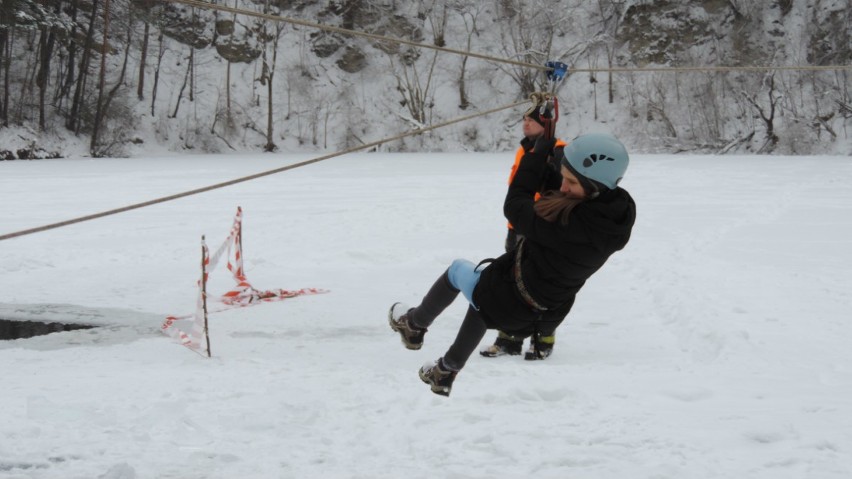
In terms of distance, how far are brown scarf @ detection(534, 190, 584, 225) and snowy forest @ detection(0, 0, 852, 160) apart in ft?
114

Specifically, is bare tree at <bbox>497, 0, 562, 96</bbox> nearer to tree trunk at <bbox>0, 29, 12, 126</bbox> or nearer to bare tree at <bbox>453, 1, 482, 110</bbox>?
bare tree at <bbox>453, 1, 482, 110</bbox>

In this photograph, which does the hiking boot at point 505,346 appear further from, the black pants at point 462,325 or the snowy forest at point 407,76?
the snowy forest at point 407,76

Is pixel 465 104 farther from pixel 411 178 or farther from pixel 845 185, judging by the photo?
pixel 845 185

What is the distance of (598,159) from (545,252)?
539 millimetres

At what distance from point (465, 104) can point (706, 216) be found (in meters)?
30.5

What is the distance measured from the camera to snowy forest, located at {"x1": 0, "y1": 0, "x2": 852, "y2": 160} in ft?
122

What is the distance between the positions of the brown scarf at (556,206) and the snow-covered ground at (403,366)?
1485mm

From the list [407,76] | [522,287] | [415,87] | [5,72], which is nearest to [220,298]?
[522,287]

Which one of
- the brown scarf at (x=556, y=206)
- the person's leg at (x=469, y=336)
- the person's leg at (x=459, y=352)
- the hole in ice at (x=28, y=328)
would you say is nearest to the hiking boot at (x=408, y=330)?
the person's leg at (x=459, y=352)

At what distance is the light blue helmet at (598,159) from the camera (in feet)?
11.9

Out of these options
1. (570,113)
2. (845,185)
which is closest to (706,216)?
(845,185)

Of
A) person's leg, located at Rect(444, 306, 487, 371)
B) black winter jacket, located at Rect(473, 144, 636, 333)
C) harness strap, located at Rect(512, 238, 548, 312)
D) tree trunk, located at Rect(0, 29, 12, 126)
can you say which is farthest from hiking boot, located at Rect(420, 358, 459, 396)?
tree trunk, located at Rect(0, 29, 12, 126)

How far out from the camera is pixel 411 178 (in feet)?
78.5

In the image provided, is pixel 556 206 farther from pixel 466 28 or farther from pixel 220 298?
pixel 466 28
